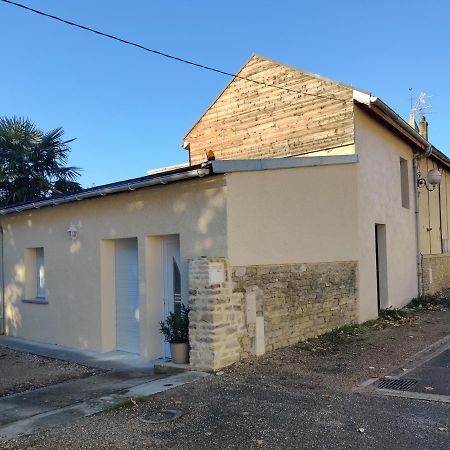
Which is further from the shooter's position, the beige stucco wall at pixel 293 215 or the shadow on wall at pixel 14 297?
the shadow on wall at pixel 14 297

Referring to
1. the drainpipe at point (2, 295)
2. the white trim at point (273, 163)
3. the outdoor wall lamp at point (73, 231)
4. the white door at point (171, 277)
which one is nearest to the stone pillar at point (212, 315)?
the white door at point (171, 277)

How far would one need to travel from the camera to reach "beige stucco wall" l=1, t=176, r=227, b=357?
7.52m

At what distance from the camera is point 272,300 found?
7.79 meters

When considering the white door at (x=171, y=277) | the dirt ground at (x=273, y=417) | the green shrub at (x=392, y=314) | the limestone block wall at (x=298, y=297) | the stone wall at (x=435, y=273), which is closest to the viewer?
the dirt ground at (x=273, y=417)

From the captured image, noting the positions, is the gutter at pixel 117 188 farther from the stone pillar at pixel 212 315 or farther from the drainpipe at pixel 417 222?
the drainpipe at pixel 417 222

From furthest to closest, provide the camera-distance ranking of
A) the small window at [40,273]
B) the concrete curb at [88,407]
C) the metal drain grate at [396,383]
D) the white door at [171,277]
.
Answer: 1. the small window at [40,273]
2. the white door at [171,277]
3. the metal drain grate at [396,383]
4. the concrete curb at [88,407]

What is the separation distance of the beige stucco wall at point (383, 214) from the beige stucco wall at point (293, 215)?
0.66 metres

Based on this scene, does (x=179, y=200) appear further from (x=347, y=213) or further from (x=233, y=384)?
(x=347, y=213)

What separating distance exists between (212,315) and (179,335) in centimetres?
81

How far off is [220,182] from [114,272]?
3.36 meters

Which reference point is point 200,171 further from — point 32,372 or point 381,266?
point 381,266

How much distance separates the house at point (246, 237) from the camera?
7.28 metres

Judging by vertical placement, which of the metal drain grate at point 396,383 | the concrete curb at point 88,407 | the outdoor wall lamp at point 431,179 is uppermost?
the outdoor wall lamp at point 431,179

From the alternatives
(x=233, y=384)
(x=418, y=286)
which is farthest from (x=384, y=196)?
(x=233, y=384)
